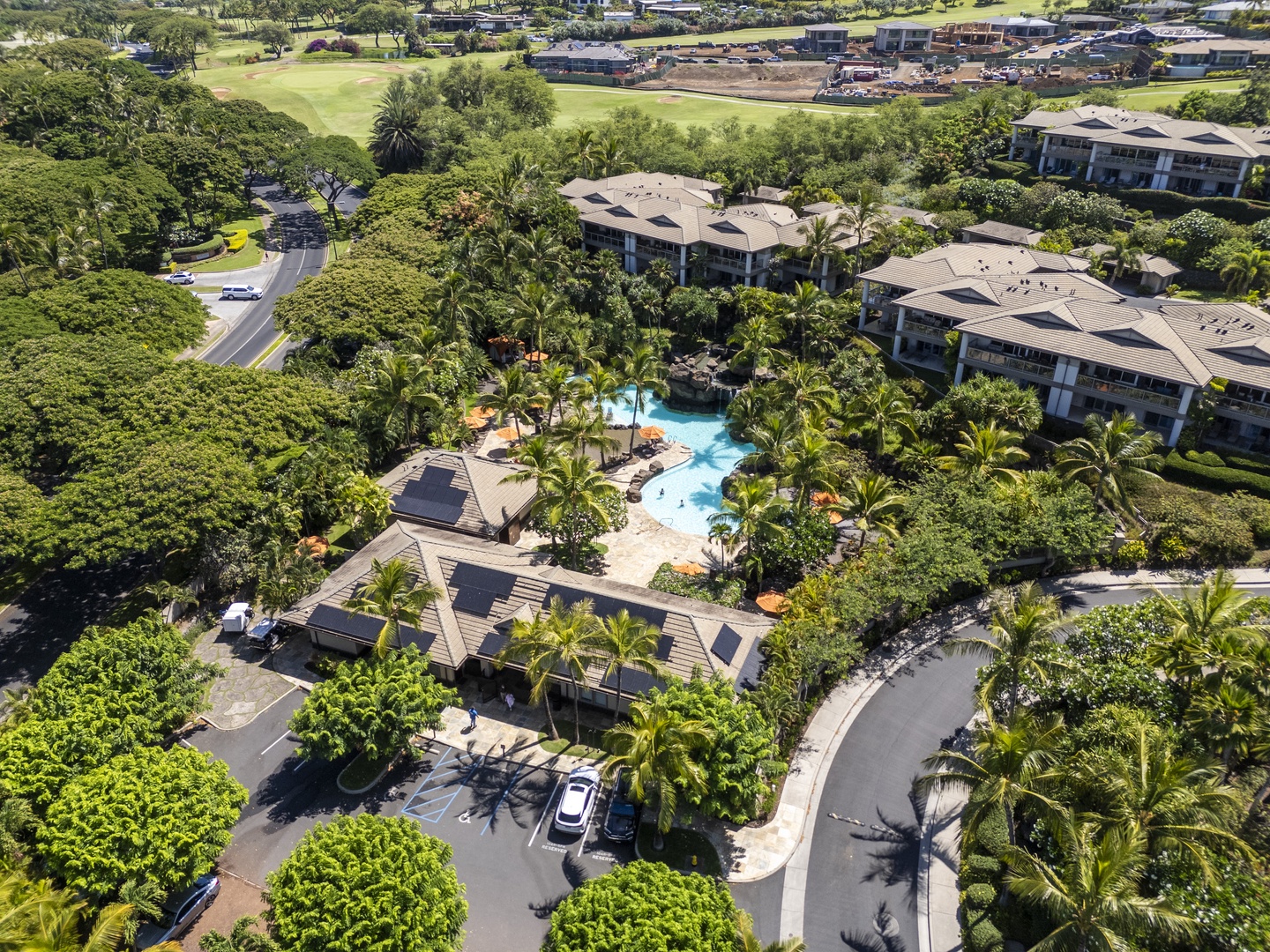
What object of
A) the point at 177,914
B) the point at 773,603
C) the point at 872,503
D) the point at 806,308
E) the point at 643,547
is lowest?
the point at 177,914

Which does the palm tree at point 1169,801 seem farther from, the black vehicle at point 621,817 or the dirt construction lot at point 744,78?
the dirt construction lot at point 744,78

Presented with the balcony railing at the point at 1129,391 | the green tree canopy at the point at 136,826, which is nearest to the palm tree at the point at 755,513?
the balcony railing at the point at 1129,391

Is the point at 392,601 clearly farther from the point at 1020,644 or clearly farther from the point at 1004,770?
the point at 1020,644

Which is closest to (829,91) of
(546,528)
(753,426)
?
(753,426)

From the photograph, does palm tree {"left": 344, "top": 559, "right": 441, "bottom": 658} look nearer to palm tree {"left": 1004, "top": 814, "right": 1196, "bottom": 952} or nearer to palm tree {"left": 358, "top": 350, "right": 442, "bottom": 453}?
palm tree {"left": 358, "top": 350, "right": 442, "bottom": 453}

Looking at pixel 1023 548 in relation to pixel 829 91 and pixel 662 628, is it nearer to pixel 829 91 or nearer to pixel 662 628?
pixel 662 628

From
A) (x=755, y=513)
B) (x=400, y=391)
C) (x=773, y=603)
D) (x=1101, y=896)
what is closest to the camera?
(x=1101, y=896)

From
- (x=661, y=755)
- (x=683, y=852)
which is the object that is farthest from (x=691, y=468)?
(x=661, y=755)
